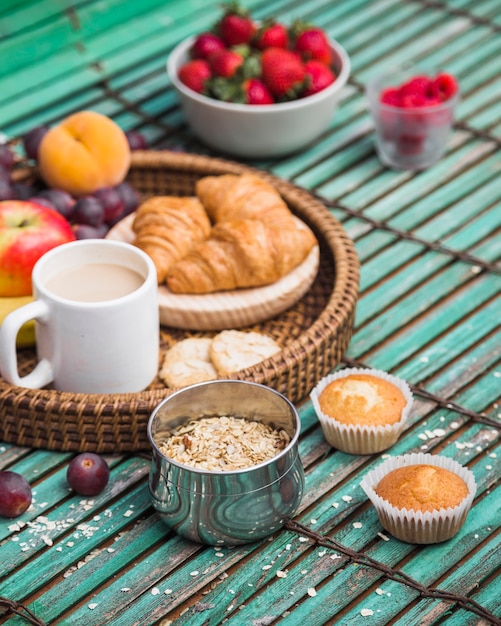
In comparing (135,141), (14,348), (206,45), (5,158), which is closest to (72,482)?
(14,348)

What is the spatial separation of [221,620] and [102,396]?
1.03ft

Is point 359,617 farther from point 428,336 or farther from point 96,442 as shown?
point 428,336

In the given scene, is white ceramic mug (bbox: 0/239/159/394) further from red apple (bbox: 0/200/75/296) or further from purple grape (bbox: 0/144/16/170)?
purple grape (bbox: 0/144/16/170)

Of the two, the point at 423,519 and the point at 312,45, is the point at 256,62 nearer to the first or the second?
the point at 312,45

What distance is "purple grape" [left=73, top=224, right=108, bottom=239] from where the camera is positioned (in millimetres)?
1514

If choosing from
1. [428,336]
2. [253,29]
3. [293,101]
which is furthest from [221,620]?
[253,29]

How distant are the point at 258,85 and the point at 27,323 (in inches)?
26.7

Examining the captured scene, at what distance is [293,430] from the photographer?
1.18 m

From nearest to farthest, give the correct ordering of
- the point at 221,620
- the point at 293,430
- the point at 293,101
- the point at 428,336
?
1. the point at 221,620
2. the point at 293,430
3. the point at 428,336
4. the point at 293,101

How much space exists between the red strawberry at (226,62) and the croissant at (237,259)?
488mm

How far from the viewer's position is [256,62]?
1.83 m

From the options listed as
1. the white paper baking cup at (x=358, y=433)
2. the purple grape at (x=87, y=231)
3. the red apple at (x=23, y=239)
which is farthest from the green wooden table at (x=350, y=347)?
the purple grape at (x=87, y=231)

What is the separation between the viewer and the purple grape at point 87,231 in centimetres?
151

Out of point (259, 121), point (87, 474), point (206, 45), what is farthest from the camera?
point (206, 45)
